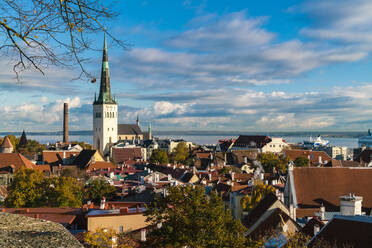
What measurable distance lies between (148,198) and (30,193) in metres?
10.4

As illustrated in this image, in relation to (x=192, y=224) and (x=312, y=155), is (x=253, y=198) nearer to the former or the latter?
(x=192, y=224)

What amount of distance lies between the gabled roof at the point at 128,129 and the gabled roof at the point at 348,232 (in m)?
162

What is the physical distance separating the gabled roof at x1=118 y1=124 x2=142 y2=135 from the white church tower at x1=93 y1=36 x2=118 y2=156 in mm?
26092

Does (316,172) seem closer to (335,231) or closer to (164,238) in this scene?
(335,231)

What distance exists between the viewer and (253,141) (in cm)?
12006

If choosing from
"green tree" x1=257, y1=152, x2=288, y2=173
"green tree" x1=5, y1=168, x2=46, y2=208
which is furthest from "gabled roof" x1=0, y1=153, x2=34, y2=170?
"green tree" x1=257, y1=152, x2=288, y2=173

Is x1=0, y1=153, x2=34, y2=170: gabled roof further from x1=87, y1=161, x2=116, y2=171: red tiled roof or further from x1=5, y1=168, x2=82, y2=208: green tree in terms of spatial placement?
x1=5, y1=168, x2=82, y2=208: green tree

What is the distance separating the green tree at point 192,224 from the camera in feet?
54.1

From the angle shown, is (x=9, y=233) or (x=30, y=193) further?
(x=30, y=193)

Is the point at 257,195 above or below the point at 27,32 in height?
below

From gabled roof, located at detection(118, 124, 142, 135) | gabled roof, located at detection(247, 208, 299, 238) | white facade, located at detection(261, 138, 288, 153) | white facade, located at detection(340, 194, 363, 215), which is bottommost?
gabled roof, located at detection(247, 208, 299, 238)

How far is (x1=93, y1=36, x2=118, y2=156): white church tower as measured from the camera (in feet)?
479

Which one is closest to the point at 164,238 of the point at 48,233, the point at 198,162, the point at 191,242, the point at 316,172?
the point at 191,242

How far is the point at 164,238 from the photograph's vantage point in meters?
17.3
